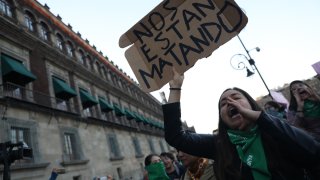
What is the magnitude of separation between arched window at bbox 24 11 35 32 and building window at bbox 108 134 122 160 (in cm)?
924

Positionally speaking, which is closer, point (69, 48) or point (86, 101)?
point (86, 101)

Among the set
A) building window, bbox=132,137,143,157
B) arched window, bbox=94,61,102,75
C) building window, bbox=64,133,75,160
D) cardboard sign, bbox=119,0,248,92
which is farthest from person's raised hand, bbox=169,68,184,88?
building window, bbox=132,137,143,157

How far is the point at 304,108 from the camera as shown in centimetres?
331

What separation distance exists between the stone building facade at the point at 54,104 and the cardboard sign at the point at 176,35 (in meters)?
5.37

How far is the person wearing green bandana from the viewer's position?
1.51m

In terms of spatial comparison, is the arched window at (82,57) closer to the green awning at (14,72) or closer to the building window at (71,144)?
the building window at (71,144)

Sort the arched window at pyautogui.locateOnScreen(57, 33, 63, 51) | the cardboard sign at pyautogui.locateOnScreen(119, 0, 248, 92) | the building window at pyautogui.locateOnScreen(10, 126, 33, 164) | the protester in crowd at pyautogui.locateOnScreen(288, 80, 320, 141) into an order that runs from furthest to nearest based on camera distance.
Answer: the arched window at pyautogui.locateOnScreen(57, 33, 63, 51), the building window at pyautogui.locateOnScreen(10, 126, 33, 164), the protester in crowd at pyautogui.locateOnScreen(288, 80, 320, 141), the cardboard sign at pyautogui.locateOnScreen(119, 0, 248, 92)

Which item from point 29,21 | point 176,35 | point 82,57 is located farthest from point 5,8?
point 176,35

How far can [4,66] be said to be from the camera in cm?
1248

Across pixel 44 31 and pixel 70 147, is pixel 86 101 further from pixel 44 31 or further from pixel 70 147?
pixel 44 31

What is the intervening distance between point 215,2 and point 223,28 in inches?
10.2

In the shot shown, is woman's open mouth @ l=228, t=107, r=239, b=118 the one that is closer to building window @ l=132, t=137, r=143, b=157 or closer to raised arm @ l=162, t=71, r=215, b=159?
raised arm @ l=162, t=71, r=215, b=159

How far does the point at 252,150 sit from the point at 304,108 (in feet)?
6.83

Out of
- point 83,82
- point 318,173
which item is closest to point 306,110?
point 318,173
